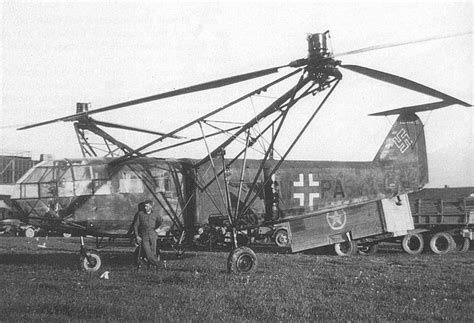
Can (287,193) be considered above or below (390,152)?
below

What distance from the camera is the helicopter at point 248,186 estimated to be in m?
10.4

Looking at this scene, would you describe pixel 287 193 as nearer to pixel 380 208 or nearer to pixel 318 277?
pixel 380 208

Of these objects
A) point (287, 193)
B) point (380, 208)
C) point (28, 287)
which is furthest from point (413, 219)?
point (28, 287)

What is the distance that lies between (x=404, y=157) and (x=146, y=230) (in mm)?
9904

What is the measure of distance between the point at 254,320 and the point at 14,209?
808 centimetres

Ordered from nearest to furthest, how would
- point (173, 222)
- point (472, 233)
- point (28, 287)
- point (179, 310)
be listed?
point (179, 310)
point (28, 287)
point (173, 222)
point (472, 233)

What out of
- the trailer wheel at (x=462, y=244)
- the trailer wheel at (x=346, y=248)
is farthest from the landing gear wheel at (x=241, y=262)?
the trailer wheel at (x=462, y=244)

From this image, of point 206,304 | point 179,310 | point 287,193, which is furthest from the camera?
point 287,193

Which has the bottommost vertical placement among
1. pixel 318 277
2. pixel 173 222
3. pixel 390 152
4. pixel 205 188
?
pixel 318 277

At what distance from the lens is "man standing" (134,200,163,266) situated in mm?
10609

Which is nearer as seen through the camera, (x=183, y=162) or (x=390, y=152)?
(x=183, y=162)

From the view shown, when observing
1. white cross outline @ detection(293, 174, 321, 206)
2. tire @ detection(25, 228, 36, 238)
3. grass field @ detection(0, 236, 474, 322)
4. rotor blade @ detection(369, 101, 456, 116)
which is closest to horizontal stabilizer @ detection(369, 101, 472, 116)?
rotor blade @ detection(369, 101, 456, 116)

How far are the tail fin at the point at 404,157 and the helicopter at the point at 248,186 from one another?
35 millimetres

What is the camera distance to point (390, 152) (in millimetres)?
16516
